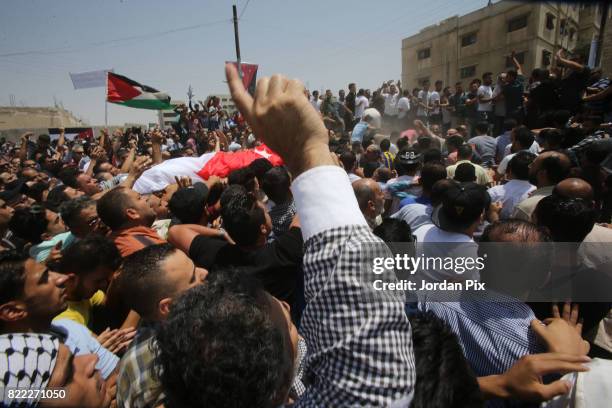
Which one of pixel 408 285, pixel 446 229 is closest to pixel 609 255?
pixel 446 229

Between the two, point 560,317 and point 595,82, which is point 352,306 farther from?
point 595,82

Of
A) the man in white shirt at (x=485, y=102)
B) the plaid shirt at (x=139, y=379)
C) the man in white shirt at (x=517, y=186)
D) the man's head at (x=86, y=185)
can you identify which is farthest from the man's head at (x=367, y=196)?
the man in white shirt at (x=485, y=102)

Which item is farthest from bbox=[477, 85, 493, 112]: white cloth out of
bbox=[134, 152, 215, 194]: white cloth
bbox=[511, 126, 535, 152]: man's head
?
bbox=[134, 152, 215, 194]: white cloth

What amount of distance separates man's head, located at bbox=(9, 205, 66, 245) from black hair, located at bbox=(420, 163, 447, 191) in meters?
3.90

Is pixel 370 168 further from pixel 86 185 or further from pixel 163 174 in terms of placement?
pixel 86 185

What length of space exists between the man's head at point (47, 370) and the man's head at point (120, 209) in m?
1.68

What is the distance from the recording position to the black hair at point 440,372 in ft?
3.15

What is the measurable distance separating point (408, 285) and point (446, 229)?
68 cm

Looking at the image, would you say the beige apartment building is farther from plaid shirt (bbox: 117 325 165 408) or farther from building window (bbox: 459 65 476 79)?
plaid shirt (bbox: 117 325 165 408)

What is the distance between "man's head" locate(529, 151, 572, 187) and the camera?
10.7ft

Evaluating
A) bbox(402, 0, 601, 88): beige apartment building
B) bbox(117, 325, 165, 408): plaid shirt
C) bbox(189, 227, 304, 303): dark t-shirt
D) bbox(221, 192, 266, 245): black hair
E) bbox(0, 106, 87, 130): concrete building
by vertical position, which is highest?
bbox(402, 0, 601, 88): beige apartment building

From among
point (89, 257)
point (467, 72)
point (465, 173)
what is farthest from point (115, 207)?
point (467, 72)

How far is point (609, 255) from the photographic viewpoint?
7.55 ft

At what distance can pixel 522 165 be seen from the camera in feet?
12.1
